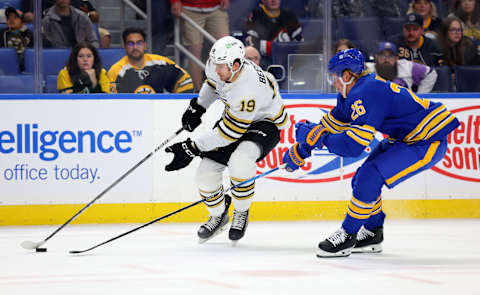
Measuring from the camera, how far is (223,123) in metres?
4.64

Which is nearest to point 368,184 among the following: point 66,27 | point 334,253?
point 334,253

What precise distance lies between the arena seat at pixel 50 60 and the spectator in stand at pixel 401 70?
250 centimetres

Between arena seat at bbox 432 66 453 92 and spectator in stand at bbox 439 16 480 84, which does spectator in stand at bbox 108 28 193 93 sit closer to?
arena seat at bbox 432 66 453 92

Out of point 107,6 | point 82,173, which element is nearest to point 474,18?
point 107,6

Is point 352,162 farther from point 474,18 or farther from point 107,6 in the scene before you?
point 107,6

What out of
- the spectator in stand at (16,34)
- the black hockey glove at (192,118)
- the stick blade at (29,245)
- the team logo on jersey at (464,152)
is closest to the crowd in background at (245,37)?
the spectator in stand at (16,34)

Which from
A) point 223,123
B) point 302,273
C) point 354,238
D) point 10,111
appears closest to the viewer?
point 302,273

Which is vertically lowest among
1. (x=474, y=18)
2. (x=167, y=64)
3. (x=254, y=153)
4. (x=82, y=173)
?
(x=82, y=173)

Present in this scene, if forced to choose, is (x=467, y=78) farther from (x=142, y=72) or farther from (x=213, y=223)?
(x=213, y=223)

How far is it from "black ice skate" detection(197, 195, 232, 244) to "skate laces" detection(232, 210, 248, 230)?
0.51 feet

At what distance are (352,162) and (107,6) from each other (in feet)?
7.70

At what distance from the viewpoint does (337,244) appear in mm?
4148

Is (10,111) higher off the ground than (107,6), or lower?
lower

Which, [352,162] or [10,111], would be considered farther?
[352,162]
